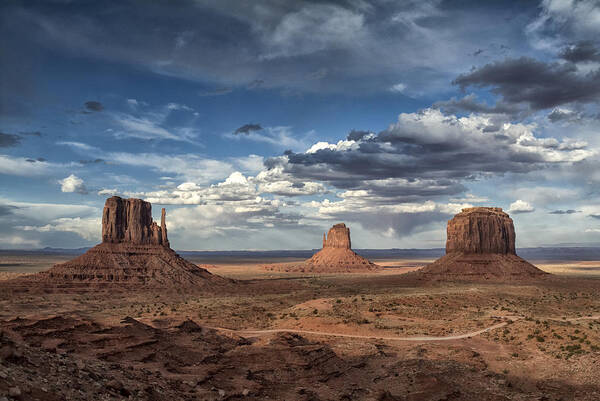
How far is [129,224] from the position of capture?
11600cm

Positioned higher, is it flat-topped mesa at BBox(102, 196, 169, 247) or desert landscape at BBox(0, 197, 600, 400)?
flat-topped mesa at BBox(102, 196, 169, 247)

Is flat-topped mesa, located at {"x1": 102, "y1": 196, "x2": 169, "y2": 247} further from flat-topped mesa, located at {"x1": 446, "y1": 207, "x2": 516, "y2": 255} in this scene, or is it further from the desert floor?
flat-topped mesa, located at {"x1": 446, "y1": 207, "x2": 516, "y2": 255}

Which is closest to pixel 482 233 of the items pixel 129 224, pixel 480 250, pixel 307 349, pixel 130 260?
pixel 480 250

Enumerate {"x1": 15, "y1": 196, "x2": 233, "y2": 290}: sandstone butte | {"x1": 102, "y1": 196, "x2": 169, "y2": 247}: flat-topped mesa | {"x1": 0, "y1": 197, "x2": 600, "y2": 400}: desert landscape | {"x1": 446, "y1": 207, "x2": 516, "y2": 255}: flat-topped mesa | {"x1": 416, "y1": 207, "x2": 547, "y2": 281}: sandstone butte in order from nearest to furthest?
{"x1": 0, "y1": 197, "x2": 600, "y2": 400}: desert landscape
{"x1": 15, "y1": 196, "x2": 233, "y2": 290}: sandstone butte
{"x1": 102, "y1": 196, "x2": 169, "y2": 247}: flat-topped mesa
{"x1": 416, "y1": 207, "x2": 547, "y2": 281}: sandstone butte
{"x1": 446, "y1": 207, "x2": 516, "y2": 255}: flat-topped mesa

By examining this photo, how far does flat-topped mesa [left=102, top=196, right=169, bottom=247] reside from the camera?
11419 cm

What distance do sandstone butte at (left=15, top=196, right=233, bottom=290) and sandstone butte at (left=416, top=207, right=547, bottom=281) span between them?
200 ft

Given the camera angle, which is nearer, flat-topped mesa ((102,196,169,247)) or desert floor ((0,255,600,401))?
desert floor ((0,255,600,401))

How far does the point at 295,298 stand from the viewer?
81.0 m

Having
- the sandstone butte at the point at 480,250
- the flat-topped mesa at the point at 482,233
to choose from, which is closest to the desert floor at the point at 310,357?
the sandstone butte at the point at 480,250

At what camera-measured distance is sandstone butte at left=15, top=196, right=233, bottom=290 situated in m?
99.6

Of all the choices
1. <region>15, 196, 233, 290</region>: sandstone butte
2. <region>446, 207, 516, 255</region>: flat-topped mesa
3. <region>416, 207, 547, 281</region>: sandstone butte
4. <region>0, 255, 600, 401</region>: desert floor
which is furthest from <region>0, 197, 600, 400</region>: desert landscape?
<region>446, 207, 516, 255</region>: flat-topped mesa

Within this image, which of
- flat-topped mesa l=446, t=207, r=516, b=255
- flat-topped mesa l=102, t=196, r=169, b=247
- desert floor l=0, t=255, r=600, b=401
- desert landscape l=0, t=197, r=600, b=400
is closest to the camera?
desert floor l=0, t=255, r=600, b=401

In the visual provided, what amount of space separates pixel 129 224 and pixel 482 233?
3832 inches

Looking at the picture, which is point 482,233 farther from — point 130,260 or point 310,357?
point 310,357
